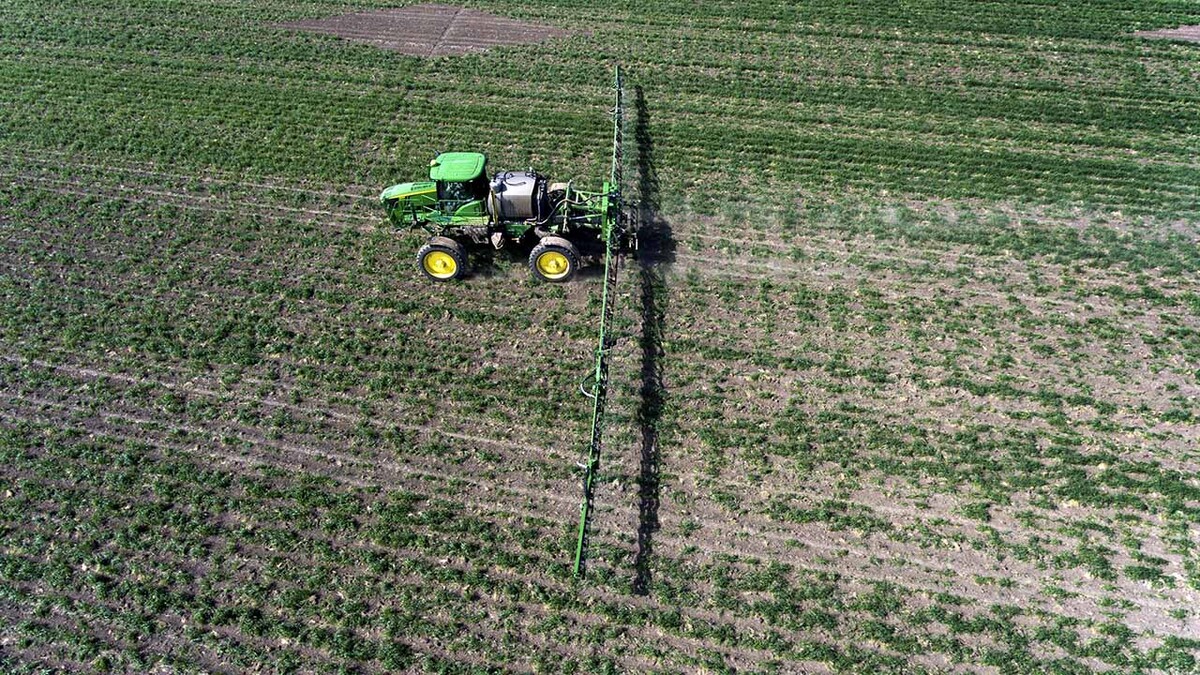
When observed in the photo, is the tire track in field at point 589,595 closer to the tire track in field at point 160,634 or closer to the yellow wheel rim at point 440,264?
the tire track in field at point 160,634

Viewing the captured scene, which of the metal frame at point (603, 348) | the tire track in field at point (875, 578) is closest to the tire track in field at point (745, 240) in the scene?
the metal frame at point (603, 348)

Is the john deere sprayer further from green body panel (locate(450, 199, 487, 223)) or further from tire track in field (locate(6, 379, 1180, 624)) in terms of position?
tire track in field (locate(6, 379, 1180, 624))

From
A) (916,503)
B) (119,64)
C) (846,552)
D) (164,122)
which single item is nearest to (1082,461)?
(916,503)

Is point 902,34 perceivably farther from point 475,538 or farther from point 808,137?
point 475,538

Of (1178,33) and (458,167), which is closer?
(458,167)

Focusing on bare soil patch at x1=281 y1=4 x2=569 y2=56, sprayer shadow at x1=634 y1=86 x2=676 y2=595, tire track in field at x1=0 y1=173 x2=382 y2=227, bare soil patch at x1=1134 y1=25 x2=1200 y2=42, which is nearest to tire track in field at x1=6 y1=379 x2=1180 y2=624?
sprayer shadow at x1=634 y1=86 x2=676 y2=595

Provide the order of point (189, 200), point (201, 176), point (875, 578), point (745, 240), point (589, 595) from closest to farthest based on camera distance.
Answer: point (589, 595), point (875, 578), point (745, 240), point (189, 200), point (201, 176)

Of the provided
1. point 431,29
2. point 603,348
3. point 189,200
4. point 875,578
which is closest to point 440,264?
point 603,348

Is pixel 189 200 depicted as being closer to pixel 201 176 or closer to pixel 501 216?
pixel 201 176
